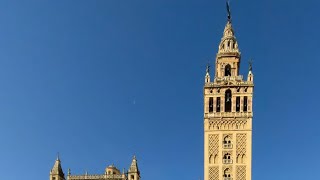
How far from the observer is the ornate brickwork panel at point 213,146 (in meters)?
56.8

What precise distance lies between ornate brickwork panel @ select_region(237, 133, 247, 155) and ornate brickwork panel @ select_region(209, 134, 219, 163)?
252cm

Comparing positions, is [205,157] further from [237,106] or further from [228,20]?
[228,20]

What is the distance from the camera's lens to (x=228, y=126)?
57.6 metres

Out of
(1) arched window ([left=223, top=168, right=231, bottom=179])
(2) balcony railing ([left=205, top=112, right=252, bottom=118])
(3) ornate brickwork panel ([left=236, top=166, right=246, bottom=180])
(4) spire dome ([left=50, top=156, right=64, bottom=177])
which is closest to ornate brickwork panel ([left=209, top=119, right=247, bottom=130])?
(2) balcony railing ([left=205, top=112, right=252, bottom=118])

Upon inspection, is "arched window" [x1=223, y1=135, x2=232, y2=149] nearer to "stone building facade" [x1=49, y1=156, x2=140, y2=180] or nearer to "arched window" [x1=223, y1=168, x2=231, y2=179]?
"arched window" [x1=223, y1=168, x2=231, y2=179]

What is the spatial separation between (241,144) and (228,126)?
2.69 meters

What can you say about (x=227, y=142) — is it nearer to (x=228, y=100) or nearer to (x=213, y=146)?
(x=213, y=146)

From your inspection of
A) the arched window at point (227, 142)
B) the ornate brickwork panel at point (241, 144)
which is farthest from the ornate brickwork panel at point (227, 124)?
the arched window at point (227, 142)

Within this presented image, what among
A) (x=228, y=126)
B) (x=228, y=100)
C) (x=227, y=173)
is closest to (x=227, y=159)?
(x=227, y=173)

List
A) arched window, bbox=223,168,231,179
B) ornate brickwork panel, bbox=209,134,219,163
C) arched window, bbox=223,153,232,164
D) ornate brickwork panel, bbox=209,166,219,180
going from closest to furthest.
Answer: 1. arched window, bbox=223,168,231,179
2. ornate brickwork panel, bbox=209,166,219,180
3. arched window, bbox=223,153,232,164
4. ornate brickwork panel, bbox=209,134,219,163

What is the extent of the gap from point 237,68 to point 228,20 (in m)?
8.59

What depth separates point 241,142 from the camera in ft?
186

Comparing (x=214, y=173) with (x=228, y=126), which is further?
(x=228, y=126)

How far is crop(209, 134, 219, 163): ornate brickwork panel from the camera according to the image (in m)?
56.8
